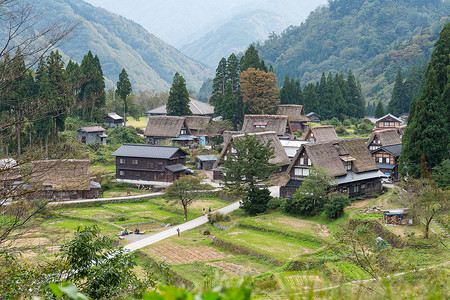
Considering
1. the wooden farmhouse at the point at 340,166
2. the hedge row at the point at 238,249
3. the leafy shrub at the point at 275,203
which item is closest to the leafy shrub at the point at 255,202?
the leafy shrub at the point at 275,203

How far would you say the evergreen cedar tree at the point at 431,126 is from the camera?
101 ft

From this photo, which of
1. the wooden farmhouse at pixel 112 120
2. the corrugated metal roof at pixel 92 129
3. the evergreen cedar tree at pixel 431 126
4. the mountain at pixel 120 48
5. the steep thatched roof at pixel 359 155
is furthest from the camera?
the mountain at pixel 120 48

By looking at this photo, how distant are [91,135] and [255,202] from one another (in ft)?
99.1

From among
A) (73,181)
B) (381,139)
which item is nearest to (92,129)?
(73,181)

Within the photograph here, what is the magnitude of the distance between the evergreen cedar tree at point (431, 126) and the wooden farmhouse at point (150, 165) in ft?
72.7

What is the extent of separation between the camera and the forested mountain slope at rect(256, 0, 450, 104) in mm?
125812

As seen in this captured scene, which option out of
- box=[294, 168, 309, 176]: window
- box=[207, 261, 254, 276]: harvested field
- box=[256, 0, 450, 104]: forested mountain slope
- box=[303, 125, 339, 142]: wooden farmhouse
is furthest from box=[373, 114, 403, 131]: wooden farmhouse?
box=[256, 0, 450, 104]: forested mountain slope

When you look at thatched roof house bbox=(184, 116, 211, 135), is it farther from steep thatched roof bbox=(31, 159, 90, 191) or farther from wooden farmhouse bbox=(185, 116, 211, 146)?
steep thatched roof bbox=(31, 159, 90, 191)

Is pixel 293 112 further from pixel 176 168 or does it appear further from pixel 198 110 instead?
pixel 176 168

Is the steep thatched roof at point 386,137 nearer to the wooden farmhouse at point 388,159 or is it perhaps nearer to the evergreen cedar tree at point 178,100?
the wooden farmhouse at point 388,159

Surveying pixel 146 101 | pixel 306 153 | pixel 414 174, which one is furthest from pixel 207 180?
pixel 146 101

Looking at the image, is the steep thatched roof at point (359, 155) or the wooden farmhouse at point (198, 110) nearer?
the steep thatched roof at point (359, 155)

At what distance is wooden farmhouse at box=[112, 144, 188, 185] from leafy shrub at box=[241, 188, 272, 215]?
12227 mm

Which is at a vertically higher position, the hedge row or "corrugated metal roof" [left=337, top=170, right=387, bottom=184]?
"corrugated metal roof" [left=337, top=170, right=387, bottom=184]
